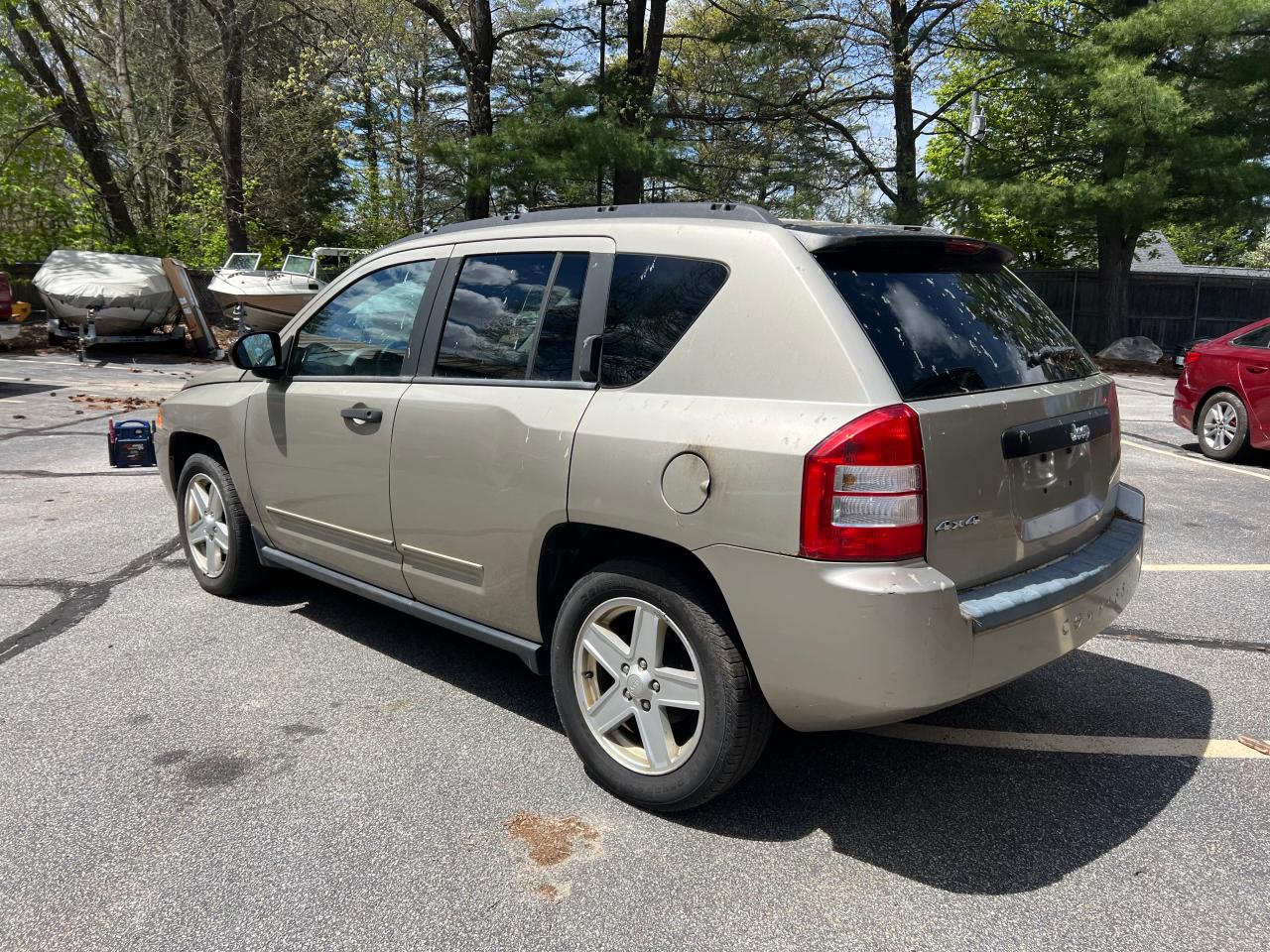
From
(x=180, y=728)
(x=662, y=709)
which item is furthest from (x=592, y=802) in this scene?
(x=180, y=728)

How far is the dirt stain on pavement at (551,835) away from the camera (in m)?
2.77

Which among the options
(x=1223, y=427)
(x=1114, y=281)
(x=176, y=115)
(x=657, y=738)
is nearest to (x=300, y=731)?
(x=657, y=738)

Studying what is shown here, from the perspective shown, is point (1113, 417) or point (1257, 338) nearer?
point (1113, 417)

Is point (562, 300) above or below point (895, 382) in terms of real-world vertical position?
above

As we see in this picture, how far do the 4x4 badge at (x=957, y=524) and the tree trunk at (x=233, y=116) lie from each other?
23936 mm

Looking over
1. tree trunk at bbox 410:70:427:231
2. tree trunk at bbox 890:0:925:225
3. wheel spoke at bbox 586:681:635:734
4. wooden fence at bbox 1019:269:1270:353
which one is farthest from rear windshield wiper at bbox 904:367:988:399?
wooden fence at bbox 1019:269:1270:353

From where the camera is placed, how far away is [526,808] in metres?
3.01

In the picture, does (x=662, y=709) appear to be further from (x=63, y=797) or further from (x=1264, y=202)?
(x=1264, y=202)

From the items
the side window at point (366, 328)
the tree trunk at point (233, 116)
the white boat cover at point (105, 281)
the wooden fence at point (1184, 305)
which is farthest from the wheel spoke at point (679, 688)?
the wooden fence at point (1184, 305)

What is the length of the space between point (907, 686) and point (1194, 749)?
5.42 ft

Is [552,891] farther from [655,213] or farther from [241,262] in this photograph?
[241,262]

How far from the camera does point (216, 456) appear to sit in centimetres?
496

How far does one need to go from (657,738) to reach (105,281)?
56.2 feet

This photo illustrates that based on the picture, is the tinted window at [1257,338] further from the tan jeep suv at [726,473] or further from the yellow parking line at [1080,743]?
the yellow parking line at [1080,743]
